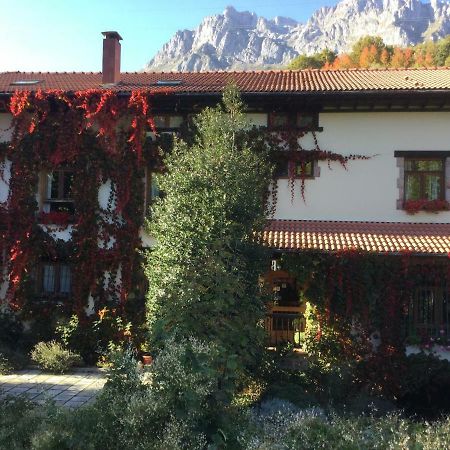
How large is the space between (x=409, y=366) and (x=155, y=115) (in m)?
8.46

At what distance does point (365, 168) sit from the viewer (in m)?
12.0

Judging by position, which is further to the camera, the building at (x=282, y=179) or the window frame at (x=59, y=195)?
the window frame at (x=59, y=195)

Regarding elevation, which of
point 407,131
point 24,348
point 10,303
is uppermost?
point 407,131

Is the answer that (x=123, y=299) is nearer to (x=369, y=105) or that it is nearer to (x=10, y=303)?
(x=10, y=303)

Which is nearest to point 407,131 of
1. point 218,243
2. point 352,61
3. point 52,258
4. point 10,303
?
point 218,243

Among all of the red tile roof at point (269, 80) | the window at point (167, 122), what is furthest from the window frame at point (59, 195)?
the window at point (167, 122)

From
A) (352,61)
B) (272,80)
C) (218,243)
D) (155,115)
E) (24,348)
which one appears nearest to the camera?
(218,243)

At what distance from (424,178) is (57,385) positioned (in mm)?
9767

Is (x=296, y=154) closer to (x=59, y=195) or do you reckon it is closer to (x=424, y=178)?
(x=424, y=178)

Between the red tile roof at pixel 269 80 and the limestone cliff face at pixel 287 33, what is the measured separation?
96.1m

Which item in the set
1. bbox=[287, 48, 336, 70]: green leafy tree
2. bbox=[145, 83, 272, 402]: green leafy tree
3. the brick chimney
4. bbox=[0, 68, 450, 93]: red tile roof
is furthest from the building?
bbox=[287, 48, 336, 70]: green leafy tree

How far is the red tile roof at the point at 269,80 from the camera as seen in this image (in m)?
11.9

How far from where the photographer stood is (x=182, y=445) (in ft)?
17.6

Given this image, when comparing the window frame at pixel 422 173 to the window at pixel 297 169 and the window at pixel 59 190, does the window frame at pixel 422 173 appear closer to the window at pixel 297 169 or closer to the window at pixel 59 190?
the window at pixel 297 169
